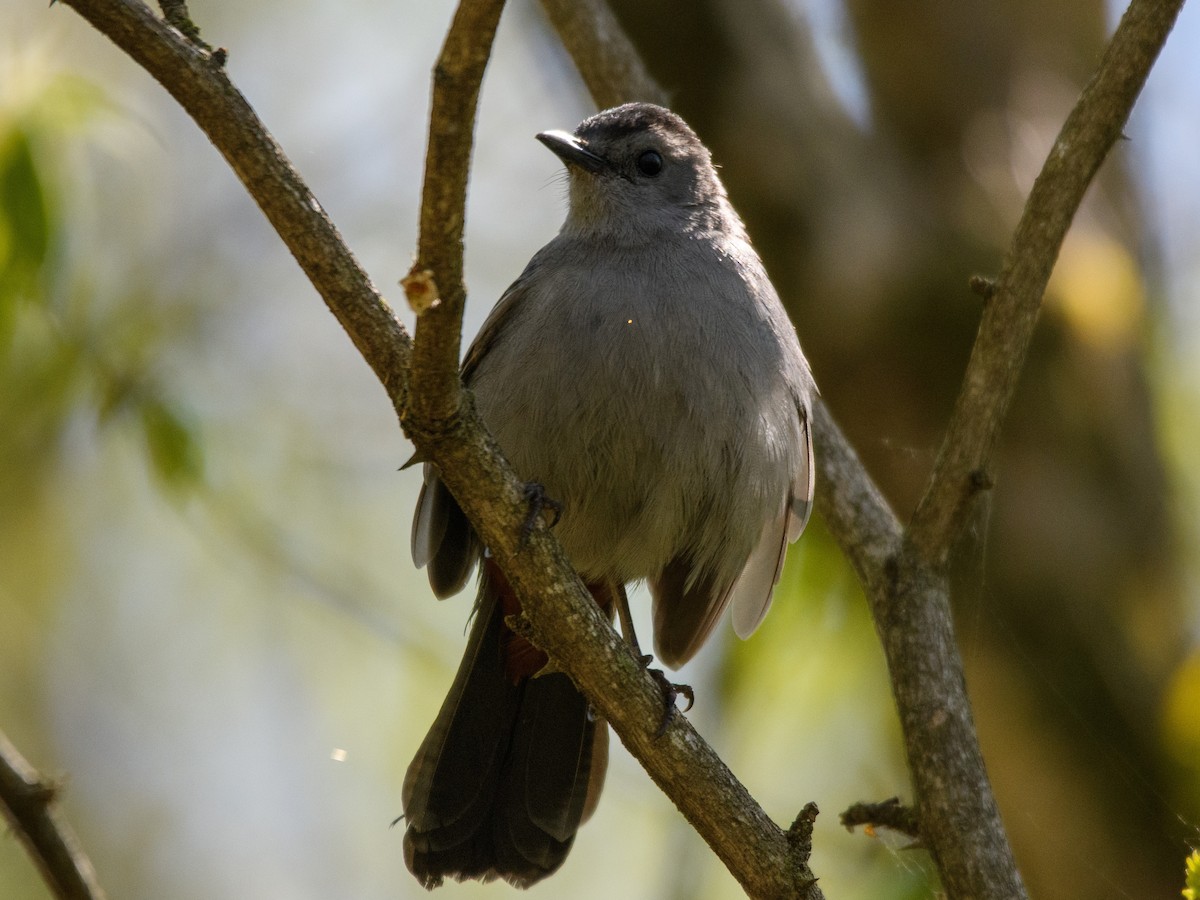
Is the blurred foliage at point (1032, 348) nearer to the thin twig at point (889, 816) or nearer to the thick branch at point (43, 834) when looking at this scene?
the thin twig at point (889, 816)

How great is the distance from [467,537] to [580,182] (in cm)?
146

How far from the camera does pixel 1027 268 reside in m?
3.21

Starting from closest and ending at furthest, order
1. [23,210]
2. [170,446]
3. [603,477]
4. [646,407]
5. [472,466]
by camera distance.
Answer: [472,466] < [23,210] < [646,407] < [603,477] < [170,446]

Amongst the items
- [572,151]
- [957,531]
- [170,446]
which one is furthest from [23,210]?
Result: [957,531]

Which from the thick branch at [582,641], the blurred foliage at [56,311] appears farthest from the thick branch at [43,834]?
the blurred foliage at [56,311]

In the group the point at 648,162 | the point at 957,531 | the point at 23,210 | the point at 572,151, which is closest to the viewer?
the point at 957,531

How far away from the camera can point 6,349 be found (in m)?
4.05

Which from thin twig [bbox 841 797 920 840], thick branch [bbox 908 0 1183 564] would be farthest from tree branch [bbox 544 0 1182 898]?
thin twig [bbox 841 797 920 840]

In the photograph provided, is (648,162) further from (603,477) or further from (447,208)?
(447,208)

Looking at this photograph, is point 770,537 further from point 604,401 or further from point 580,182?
point 580,182

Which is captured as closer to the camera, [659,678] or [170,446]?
[659,678]

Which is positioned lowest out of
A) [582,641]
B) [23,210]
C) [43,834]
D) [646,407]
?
[43,834]

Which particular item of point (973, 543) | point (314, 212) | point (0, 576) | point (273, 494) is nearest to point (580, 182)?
point (973, 543)

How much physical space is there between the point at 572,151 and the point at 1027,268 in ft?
5.95
